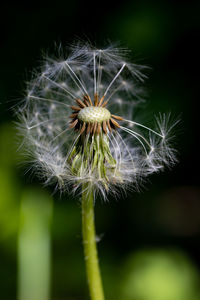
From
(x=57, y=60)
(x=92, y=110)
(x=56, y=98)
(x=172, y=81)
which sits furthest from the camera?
(x=172, y=81)

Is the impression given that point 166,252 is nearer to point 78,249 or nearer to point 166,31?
point 78,249

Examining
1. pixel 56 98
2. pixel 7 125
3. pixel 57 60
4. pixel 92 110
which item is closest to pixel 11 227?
pixel 7 125

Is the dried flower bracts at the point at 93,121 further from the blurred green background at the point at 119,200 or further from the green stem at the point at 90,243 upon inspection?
the blurred green background at the point at 119,200

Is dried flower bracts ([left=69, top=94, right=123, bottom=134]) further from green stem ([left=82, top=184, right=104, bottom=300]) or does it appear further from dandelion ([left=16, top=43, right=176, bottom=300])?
green stem ([left=82, top=184, right=104, bottom=300])

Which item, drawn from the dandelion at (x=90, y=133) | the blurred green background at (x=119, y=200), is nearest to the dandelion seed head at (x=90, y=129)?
the dandelion at (x=90, y=133)

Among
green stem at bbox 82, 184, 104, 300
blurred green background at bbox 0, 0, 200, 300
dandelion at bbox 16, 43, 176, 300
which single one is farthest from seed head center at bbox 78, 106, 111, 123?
blurred green background at bbox 0, 0, 200, 300

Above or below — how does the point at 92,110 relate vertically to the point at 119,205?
below
